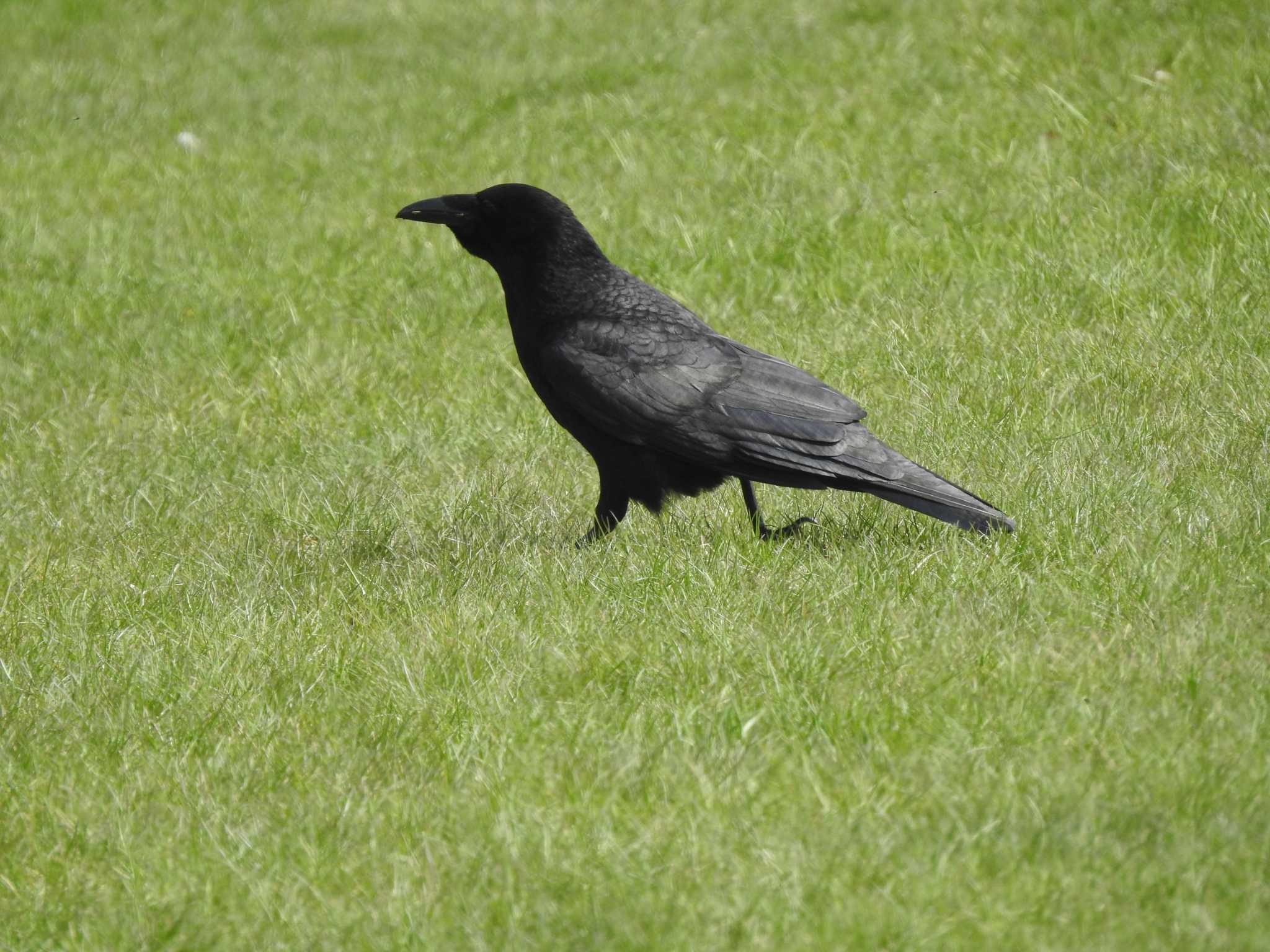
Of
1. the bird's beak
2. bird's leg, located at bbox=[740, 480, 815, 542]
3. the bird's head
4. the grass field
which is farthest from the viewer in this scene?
the bird's beak

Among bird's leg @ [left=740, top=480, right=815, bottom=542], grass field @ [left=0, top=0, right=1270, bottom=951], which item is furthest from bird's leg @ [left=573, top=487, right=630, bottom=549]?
bird's leg @ [left=740, top=480, right=815, bottom=542]

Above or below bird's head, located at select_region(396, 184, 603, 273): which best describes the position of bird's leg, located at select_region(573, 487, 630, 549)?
below

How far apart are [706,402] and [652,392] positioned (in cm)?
17

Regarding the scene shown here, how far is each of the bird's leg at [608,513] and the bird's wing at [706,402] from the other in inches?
8.7

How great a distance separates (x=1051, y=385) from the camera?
18.8ft

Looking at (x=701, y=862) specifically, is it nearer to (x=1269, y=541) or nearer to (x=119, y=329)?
(x=1269, y=541)

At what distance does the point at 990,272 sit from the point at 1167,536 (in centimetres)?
280

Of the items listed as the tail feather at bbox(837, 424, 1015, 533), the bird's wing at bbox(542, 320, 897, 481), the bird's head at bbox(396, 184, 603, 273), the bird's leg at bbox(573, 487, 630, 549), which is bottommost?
the bird's leg at bbox(573, 487, 630, 549)

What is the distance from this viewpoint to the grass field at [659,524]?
2.96 metres

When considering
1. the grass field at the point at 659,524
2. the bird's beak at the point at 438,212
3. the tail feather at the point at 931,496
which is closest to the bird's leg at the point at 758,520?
the grass field at the point at 659,524

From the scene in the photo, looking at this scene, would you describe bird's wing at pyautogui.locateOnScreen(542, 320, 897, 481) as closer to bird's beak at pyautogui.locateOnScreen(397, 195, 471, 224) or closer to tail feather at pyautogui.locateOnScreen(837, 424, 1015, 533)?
tail feather at pyautogui.locateOnScreen(837, 424, 1015, 533)

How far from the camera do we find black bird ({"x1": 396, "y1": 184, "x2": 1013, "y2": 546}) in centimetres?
459

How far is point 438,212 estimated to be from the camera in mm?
5227

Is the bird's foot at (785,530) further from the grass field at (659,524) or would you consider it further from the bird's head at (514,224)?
Result: the bird's head at (514,224)
